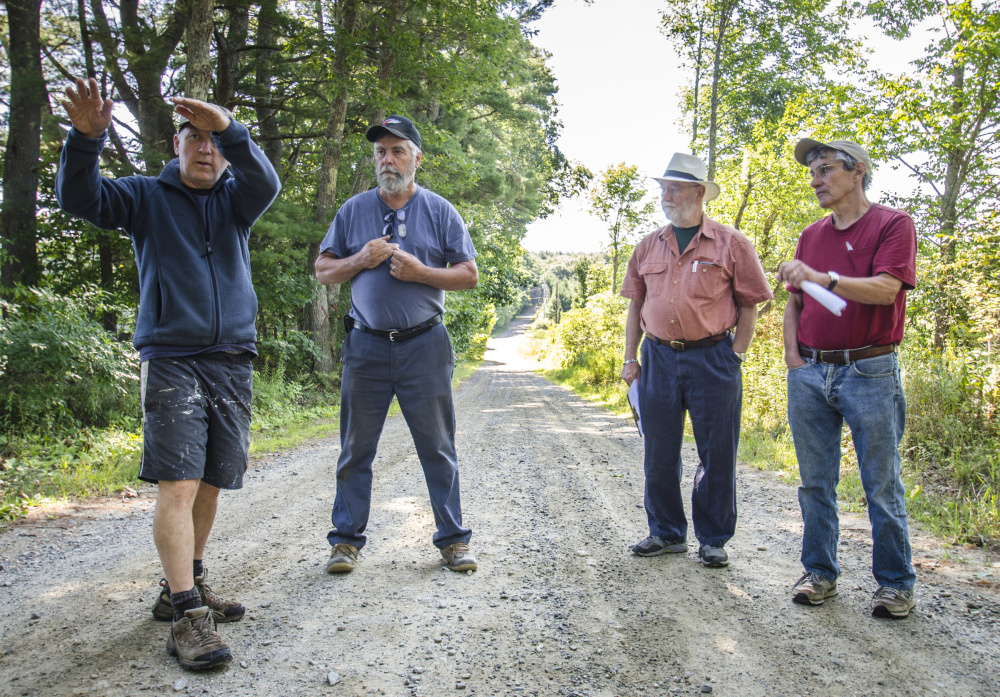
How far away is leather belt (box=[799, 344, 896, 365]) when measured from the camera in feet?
9.34

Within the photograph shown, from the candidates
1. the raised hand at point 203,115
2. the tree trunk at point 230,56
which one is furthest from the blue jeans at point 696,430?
the tree trunk at point 230,56

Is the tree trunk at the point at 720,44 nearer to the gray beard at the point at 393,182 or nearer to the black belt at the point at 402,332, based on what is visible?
the gray beard at the point at 393,182

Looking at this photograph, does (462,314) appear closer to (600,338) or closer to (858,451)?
(600,338)

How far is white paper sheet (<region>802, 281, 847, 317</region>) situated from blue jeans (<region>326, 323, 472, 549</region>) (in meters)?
1.73

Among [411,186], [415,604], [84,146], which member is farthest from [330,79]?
[415,604]

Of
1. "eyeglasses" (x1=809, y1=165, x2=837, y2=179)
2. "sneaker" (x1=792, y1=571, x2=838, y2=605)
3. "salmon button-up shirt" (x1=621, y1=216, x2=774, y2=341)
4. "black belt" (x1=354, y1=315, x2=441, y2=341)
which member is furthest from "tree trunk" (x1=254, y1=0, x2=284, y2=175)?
"sneaker" (x1=792, y1=571, x2=838, y2=605)

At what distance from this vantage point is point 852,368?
113 inches

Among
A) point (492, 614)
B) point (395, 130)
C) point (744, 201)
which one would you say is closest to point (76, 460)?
point (395, 130)

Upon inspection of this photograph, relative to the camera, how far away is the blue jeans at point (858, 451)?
110 inches

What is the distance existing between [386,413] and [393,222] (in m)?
1.00

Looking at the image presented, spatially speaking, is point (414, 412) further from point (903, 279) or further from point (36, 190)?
point (36, 190)

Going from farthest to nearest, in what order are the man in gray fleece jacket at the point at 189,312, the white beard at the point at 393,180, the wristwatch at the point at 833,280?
1. the white beard at the point at 393,180
2. the wristwatch at the point at 833,280
3. the man in gray fleece jacket at the point at 189,312

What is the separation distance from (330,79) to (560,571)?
11039 mm

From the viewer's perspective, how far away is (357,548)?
3.27m
